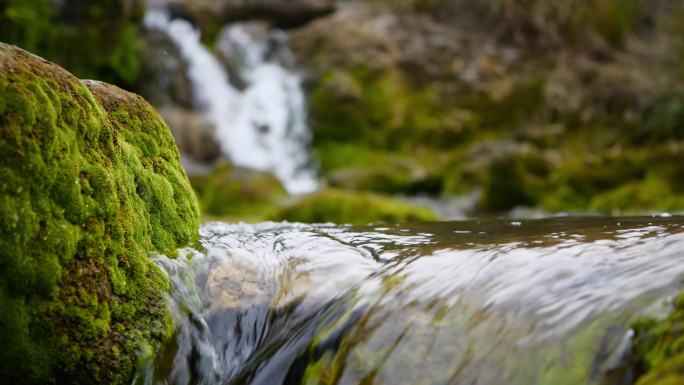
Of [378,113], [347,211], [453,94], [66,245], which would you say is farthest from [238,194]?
[453,94]

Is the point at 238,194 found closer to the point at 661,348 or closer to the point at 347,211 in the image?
the point at 347,211

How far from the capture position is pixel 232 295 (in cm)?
343

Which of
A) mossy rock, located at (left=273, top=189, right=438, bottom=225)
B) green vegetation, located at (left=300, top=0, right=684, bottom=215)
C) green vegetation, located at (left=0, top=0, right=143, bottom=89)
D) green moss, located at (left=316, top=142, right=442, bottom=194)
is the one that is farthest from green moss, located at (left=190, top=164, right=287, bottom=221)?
green vegetation, located at (left=0, top=0, right=143, bottom=89)

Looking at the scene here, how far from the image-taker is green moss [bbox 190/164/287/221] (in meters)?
12.1

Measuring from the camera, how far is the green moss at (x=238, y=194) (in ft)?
39.7

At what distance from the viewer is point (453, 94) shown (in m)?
20.6

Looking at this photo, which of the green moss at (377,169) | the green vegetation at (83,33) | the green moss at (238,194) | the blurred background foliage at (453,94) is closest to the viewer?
the green moss at (238,194)

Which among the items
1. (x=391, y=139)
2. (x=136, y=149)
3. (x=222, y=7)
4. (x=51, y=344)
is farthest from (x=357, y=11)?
(x=51, y=344)

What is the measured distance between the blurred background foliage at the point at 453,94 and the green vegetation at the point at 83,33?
4cm

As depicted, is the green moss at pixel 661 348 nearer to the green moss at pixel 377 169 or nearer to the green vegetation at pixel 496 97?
the green vegetation at pixel 496 97

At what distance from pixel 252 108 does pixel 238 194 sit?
7378mm

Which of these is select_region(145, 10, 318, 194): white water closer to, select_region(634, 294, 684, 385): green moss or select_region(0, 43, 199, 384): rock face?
select_region(0, 43, 199, 384): rock face

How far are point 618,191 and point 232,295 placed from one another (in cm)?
990

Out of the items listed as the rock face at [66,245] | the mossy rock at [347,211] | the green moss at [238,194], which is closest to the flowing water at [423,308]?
the rock face at [66,245]
